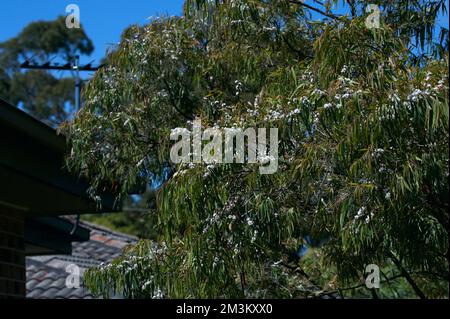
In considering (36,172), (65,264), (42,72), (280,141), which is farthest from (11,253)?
(42,72)

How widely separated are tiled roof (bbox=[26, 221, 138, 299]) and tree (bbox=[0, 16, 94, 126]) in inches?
113

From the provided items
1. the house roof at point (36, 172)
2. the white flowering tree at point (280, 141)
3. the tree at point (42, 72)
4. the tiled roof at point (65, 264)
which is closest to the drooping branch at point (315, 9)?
the white flowering tree at point (280, 141)

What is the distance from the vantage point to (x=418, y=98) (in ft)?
19.5

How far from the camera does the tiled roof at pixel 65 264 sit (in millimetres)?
15492

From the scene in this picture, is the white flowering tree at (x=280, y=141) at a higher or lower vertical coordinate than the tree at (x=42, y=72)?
lower

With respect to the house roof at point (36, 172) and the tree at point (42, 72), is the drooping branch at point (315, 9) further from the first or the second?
the tree at point (42, 72)

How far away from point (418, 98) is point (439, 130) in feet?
1.34

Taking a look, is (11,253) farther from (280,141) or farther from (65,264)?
(65,264)

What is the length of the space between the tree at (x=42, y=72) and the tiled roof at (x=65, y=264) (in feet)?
9.43

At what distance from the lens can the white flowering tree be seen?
6219mm

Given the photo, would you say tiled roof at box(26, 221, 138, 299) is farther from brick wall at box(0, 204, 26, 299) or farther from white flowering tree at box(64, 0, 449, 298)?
white flowering tree at box(64, 0, 449, 298)

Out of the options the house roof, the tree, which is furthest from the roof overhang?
the tree

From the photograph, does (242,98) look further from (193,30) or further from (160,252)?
(160,252)

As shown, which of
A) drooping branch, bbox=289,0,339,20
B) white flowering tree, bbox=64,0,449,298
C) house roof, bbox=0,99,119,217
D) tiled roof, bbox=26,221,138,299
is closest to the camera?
white flowering tree, bbox=64,0,449,298
